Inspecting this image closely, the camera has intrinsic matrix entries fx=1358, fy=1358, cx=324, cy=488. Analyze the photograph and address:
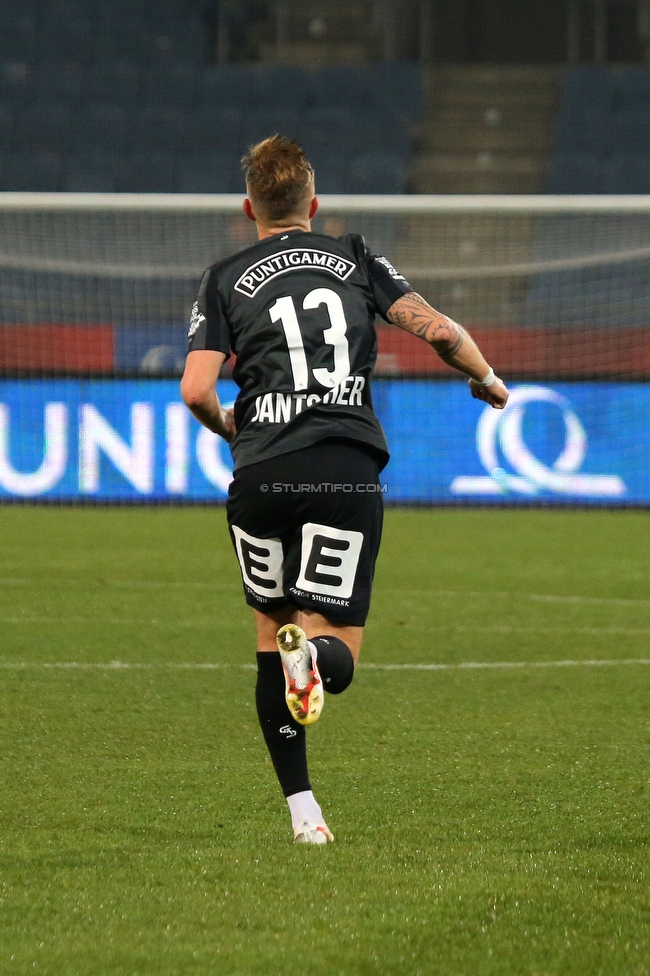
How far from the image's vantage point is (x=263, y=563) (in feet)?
11.3

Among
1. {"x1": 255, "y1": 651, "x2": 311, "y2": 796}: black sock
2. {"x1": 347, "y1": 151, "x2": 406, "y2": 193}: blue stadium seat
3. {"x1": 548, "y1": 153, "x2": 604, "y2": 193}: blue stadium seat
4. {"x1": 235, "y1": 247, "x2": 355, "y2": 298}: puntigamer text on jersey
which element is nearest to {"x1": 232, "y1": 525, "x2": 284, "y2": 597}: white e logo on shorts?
{"x1": 255, "y1": 651, "x2": 311, "y2": 796}: black sock

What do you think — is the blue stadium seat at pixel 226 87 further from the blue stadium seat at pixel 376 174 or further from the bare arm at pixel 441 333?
the bare arm at pixel 441 333

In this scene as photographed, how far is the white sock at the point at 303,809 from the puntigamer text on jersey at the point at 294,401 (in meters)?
0.94

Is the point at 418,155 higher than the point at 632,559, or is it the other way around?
the point at 418,155

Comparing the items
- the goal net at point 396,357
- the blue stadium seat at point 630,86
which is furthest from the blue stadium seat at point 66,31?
the blue stadium seat at point 630,86

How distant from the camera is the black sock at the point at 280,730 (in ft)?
11.3

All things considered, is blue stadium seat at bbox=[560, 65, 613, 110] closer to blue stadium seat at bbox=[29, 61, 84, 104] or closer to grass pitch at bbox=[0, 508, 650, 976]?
blue stadium seat at bbox=[29, 61, 84, 104]

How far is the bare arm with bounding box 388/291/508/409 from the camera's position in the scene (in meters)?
3.43

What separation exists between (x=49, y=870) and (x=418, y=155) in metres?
18.7

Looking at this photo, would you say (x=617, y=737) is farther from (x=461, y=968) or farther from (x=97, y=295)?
(x=97, y=295)

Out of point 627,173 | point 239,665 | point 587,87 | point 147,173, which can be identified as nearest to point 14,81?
point 147,173

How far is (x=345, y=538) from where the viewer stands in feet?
11.2

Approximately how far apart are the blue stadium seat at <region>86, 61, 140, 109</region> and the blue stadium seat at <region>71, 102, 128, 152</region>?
0.61 ft

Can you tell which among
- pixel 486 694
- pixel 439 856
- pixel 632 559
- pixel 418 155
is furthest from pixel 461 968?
pixel 418 155
